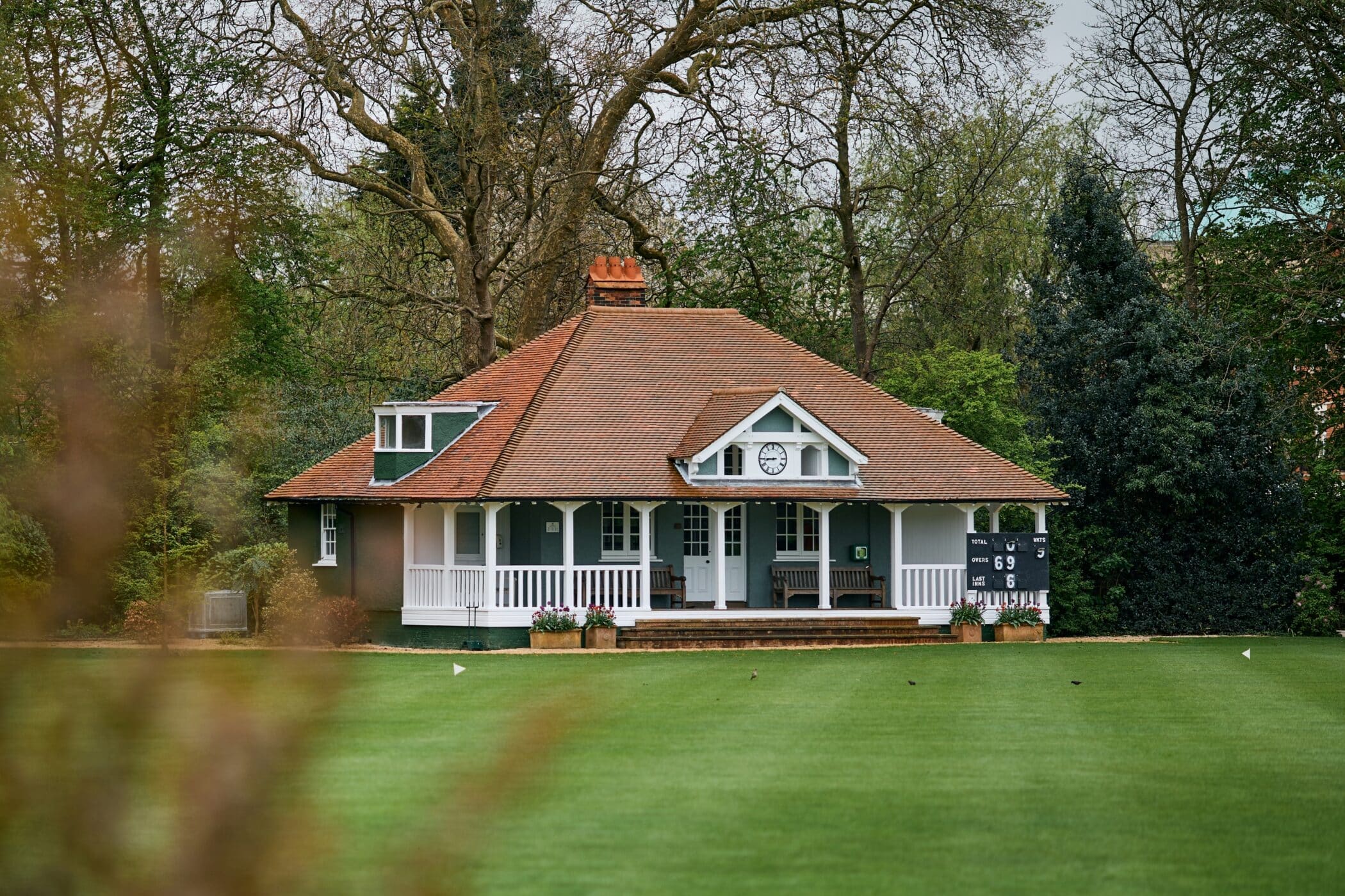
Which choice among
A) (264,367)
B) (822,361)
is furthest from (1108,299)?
(264,367)

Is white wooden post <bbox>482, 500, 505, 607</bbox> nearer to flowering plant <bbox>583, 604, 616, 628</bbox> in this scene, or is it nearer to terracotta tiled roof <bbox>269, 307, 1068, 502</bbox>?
terracotta tiled roof <bbox>269, 307, 1068, 502</bbox>

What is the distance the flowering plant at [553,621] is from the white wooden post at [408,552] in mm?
2659

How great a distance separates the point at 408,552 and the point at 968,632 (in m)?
10.1

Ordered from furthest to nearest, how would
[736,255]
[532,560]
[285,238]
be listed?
[736,255], [285,238], [532,560]

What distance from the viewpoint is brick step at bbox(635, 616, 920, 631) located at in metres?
28.0

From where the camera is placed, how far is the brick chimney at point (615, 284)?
112ft

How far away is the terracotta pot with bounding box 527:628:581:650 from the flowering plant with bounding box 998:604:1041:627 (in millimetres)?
7974

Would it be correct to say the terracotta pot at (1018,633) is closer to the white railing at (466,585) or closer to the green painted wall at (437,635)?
the green painted wall at (437,635)

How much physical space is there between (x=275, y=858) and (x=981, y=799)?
9310mm

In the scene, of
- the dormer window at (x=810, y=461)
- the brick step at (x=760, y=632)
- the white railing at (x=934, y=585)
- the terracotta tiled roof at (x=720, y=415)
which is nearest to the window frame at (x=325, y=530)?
the brick step at (x=760, y=632)

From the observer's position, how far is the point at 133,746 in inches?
132

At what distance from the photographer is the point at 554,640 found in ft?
88.7

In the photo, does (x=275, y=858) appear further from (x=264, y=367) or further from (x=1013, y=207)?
(x=1013, y=207)

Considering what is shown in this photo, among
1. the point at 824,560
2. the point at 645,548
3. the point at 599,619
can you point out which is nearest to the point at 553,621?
the point at 599,619
